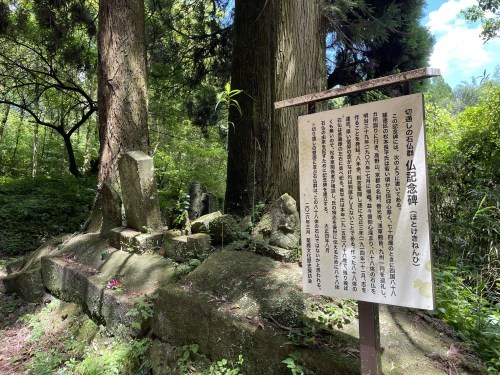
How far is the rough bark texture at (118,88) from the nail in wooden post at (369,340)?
414cm

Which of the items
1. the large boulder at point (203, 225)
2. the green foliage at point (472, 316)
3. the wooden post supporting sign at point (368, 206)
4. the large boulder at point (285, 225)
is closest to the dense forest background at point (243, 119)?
the green foliage at point (472, 316)

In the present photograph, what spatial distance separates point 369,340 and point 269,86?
449cm

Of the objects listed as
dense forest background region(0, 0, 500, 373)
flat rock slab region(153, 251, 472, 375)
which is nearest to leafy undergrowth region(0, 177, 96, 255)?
dense forest background region(0, 0, 500, 373)

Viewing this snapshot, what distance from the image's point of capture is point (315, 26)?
3.94 metres

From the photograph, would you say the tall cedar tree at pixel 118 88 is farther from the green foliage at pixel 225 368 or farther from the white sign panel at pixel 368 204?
the white sign panel at pixel 368 204

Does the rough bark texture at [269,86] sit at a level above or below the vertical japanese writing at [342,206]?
above

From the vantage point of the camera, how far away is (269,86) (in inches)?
219

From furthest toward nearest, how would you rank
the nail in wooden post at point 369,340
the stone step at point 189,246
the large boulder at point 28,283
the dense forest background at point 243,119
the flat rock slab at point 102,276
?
1. the large boulder at point 28,283
2. the dense forest background at point 243,119
3. the stone step at point 189,246
4. the flat rock slab at point 102,276
5. the nail in wooden post at point 369,340

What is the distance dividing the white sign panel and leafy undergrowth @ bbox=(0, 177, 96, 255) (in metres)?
5.74

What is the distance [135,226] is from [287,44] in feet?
9.42

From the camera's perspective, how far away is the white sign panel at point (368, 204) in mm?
1691

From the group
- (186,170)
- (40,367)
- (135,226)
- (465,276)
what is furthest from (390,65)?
(40,367)

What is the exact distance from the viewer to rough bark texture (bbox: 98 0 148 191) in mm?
5027

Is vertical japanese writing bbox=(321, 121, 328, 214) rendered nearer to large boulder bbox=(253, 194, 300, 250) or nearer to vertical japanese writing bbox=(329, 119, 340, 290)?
vertical japanese writing bbox=(329, 119, 340, 290)
